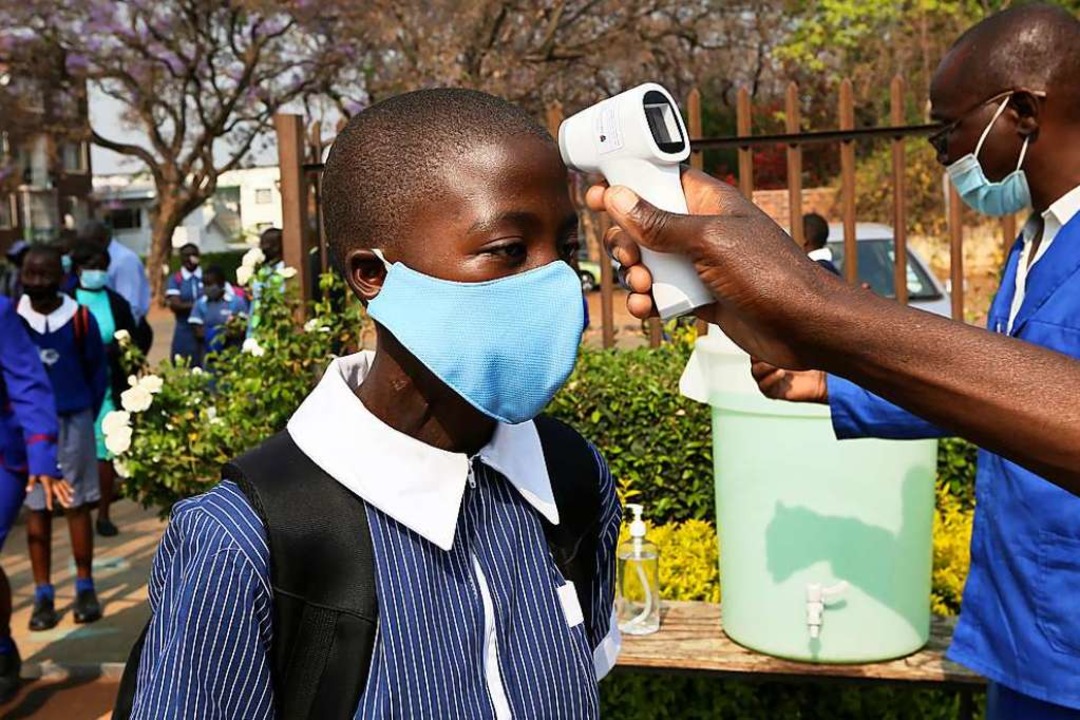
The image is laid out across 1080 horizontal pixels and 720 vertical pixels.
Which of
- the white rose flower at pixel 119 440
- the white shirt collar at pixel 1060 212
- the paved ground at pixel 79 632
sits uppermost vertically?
the white shirt collar at pixel 1060 212

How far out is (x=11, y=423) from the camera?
170 inches

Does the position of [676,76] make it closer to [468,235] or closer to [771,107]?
[771,107]

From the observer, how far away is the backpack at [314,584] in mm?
1362

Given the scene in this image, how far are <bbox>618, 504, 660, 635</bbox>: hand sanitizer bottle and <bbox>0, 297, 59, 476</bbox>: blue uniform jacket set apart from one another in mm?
2456

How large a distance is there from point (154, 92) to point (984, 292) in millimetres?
18146

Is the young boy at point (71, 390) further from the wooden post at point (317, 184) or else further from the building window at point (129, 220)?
the building window at point (129, 220)

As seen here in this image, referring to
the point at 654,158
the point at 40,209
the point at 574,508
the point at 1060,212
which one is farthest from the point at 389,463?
the point at 40,209

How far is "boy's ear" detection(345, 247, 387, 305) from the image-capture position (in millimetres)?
1552

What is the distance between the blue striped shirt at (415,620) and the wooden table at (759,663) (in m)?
1.43

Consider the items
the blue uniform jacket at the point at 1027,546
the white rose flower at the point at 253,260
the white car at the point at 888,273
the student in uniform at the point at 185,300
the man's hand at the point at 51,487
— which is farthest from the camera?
the student in uniform at the point at 185,300

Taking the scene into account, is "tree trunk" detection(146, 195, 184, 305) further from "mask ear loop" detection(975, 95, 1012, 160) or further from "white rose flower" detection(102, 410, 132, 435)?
"mask ear loop" detection(975, 95, 1012, 160)

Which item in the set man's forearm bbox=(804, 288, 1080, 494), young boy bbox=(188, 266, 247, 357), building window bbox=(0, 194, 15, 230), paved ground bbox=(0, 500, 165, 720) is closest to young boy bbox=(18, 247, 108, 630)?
paved ground bbox=(0, 500, 165, 720)

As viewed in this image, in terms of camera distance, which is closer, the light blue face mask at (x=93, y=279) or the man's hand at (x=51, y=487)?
the man's hand at (x=51, y=487)

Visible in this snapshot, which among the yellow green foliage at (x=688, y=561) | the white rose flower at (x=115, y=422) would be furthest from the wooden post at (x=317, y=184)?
the yellow green foliage at (x=688, y=561)
